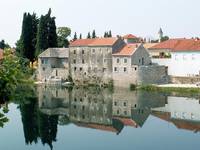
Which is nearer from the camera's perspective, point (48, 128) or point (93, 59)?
point (48, 128)

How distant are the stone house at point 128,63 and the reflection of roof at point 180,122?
1591cm

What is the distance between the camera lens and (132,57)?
47719 mm

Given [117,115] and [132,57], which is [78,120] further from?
[132,57]

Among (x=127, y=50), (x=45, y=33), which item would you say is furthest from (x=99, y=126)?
(x=45, y=33)

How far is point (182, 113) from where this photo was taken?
30.8 m

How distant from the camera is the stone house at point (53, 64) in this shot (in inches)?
2171

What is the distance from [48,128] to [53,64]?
30.5 metres

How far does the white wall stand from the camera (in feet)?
148

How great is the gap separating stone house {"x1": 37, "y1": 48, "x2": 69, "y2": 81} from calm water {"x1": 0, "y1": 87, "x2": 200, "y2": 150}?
35.4 feet

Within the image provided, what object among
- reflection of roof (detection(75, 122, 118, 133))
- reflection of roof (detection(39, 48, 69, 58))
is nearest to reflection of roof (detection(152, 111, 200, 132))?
reflection of roof (detection(75, 122, 118, 133))

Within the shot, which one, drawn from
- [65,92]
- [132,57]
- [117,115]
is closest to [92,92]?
[65,92]

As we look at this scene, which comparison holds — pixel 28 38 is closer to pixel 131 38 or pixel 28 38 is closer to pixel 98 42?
pixel 98 42

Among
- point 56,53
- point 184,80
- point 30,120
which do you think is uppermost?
point 56,53

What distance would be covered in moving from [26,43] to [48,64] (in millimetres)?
5722
